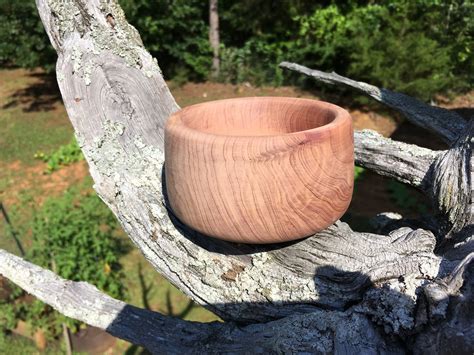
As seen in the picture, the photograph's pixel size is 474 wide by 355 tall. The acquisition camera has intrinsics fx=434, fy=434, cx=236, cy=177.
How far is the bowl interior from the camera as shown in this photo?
3.81 feet

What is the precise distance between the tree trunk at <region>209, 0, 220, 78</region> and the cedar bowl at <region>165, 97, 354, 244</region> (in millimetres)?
7498

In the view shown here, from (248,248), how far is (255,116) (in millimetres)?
422

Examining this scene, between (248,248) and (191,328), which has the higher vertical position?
(248,248)

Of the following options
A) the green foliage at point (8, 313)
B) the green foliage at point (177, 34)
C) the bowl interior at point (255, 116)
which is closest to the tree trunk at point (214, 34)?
the green foliage at point (177, 34)

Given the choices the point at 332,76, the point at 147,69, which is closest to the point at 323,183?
the point at 147,69

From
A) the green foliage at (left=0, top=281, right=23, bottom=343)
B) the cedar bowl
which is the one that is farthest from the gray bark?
the green foliage at (left=0, top=281, right=23, bottom=343)

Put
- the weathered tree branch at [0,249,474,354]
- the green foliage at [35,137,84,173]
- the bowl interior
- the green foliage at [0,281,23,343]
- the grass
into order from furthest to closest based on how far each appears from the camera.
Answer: the green foliage at [35,137,84,173], the grass, the green foliage at [0,281,23,343], the bowl interior, the weathered tree branch at [0,249,474,354]

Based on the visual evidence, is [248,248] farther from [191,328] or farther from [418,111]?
[418,111]

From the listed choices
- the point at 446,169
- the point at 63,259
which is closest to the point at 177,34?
the point at 63,259

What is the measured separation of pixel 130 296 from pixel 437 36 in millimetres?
6452

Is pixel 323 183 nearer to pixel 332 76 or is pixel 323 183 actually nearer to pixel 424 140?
pixel 332 76

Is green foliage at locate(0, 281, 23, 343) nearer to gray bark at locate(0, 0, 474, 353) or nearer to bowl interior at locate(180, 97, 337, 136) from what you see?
gray bark at locate(0, 0, 474, 353)

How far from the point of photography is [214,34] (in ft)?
27.1

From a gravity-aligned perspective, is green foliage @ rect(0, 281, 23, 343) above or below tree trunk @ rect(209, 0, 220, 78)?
below
